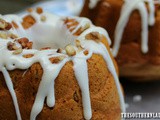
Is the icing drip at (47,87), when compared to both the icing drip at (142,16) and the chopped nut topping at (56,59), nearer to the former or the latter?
the chopped nut topping at (56,59)

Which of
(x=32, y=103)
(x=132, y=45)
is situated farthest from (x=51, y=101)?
(x=132, y=45)

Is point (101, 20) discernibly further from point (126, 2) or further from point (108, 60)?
point (108, 60)

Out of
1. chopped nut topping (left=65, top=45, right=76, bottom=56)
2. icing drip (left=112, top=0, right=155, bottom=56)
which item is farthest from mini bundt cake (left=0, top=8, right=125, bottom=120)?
icing drip (left=112, top=0, right=155, bottom=56)

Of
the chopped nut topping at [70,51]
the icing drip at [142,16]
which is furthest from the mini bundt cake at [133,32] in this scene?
the chopped nut topping at [70,51]

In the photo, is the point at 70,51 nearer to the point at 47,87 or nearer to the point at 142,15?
the point at 47,87

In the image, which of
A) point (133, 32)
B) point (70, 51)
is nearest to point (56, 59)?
point (70, 51)

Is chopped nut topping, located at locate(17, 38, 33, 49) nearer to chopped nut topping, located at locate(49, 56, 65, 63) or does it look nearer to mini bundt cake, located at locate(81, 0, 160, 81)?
chopped nut topping, located at locate(49, 56, 65, 63)

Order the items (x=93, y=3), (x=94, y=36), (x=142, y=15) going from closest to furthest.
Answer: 1. (x=94, y=36)
2. (x=142, y=15)
3. (x=93, y=3)
